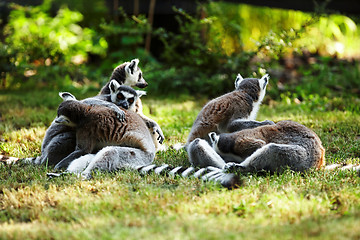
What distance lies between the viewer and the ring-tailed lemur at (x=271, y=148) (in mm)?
3797

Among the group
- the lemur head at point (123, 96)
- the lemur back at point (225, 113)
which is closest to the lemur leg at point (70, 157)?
the lemur head at point (123, 96)

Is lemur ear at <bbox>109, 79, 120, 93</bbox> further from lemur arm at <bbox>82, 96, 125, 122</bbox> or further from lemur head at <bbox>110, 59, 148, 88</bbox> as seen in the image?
lemur head at <bbox>110, 59, 148, 88</bbox>

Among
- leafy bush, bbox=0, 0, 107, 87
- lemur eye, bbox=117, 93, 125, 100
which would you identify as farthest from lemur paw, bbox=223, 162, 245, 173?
leafy bush, bbox=0, 0, 107, 87

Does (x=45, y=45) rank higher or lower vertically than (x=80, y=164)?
higher

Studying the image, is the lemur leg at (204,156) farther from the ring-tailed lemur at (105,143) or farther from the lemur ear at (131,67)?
the lemur ear at (131,67)

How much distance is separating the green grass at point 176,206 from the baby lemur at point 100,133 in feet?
0.88

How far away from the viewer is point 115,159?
155 inches

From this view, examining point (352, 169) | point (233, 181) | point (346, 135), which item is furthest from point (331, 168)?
point (346, 135)

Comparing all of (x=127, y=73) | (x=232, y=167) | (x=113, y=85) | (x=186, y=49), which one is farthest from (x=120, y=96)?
(x=186, y=49)

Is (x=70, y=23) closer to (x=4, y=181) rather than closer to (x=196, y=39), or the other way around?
(x=196, y=39)

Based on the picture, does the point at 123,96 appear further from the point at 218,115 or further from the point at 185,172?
the point at 185,172

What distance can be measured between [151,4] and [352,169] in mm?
7200

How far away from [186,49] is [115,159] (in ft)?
18.0

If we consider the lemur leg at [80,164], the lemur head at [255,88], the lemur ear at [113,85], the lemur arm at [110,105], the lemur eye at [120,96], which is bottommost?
the lemur leg at [80,164]
